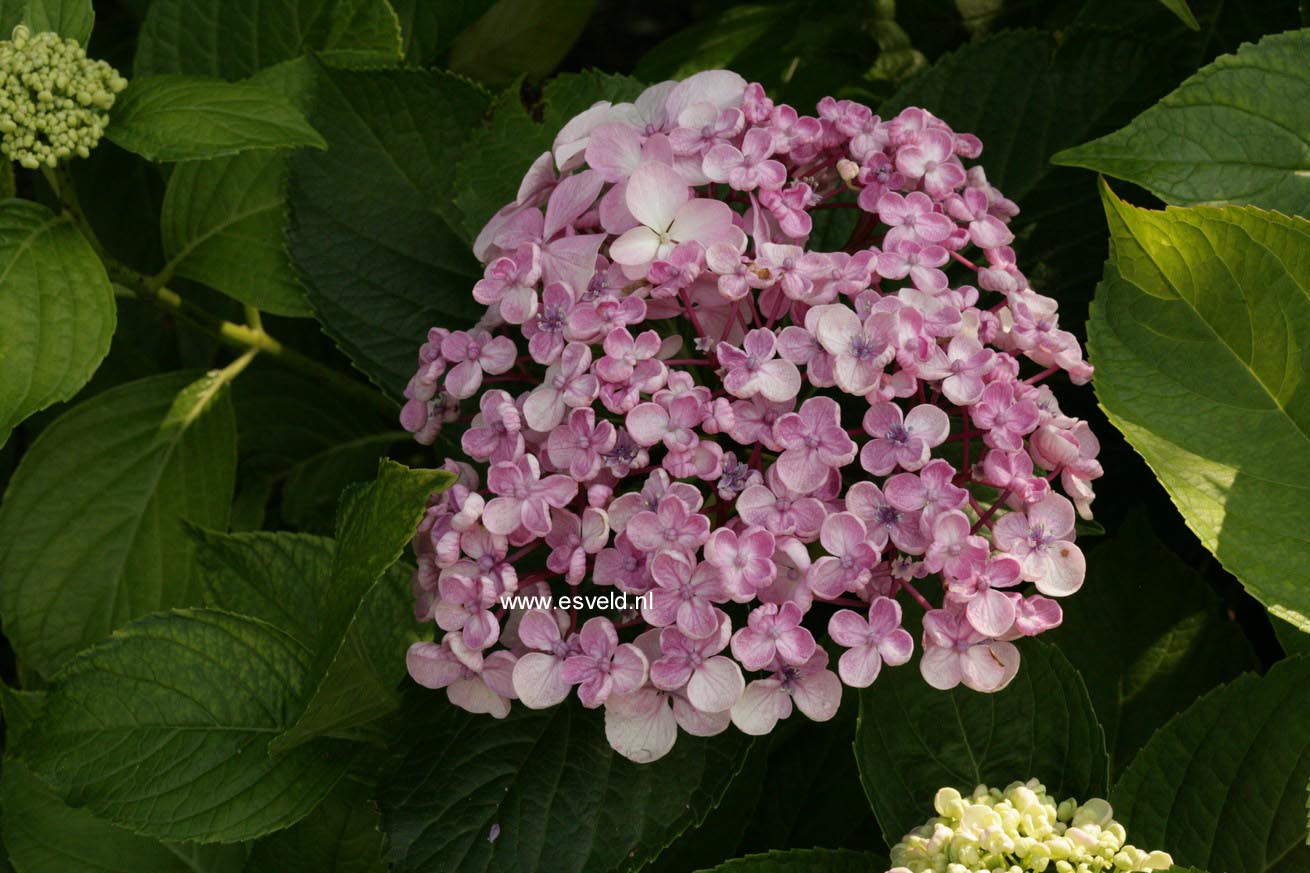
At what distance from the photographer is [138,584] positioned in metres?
1.47

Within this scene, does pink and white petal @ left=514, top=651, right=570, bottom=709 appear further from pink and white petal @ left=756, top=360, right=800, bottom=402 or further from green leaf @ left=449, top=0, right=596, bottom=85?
green leaf @ left=449, top=0, right=596, bottom=85

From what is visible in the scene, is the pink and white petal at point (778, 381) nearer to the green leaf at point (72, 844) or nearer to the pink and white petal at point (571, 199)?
the pink and white petal at point (571, 199)

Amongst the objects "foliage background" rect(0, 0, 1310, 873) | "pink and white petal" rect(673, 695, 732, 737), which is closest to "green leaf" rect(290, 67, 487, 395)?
"foliage background" rect(0, 0, 1310, 873)

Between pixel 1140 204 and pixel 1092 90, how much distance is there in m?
0.14

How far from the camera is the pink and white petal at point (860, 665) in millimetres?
905

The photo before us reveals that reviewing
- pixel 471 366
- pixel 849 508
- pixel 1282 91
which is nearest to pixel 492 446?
pixel 471 366

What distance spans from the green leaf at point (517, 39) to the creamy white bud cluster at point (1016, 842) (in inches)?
48.4

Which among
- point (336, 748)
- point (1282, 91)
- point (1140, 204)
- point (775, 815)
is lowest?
point (775, 815)

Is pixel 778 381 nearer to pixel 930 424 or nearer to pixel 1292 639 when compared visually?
pixel 930 424

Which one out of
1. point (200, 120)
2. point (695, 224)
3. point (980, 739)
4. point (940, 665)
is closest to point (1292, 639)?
point (980, 739)

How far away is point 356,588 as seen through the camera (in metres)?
0.90

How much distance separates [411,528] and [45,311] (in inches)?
22.4

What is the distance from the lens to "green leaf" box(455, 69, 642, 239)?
1.28m

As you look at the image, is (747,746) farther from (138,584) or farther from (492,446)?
(138,584)
